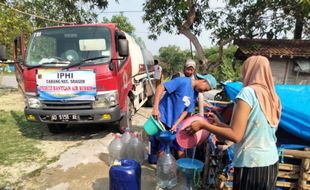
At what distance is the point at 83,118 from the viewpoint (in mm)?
4977

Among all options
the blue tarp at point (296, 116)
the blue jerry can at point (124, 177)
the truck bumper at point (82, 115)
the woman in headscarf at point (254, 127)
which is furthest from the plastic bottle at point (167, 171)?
the truck bumper at point (82, 115)

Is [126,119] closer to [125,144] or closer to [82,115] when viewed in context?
[82,115]

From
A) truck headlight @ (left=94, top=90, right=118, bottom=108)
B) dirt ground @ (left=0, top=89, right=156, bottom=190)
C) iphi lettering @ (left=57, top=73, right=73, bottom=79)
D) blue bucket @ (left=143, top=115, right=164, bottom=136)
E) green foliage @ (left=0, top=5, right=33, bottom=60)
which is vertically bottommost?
dirt ground @ (left=0, top=89, right=156, bottom=190)

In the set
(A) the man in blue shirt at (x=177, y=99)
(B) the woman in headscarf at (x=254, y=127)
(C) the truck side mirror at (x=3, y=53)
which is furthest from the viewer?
(C) the truck side mirror at (x=3, y=53)

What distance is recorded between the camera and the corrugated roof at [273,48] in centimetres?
1210

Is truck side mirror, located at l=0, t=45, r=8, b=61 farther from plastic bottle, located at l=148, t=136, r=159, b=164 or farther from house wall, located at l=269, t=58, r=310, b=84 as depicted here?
house wall, located at l=269, t=58, r=310, b=84

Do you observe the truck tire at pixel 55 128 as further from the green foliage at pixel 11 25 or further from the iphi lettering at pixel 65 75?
the green foliage at pixel 11 25

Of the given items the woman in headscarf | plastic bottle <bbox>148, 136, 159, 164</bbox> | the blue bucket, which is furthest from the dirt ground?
the woman in headscarf

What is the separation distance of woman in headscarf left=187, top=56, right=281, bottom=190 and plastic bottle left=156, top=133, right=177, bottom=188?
1.54m

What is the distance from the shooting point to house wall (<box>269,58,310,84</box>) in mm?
12500

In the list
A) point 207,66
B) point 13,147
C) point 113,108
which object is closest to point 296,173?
point 113,108

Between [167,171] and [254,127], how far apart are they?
1.91 m

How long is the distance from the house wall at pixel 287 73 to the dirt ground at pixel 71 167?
9.70m

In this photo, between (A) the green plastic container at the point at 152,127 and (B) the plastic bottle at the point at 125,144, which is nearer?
(A) the green plastic container at the point at 152,127
